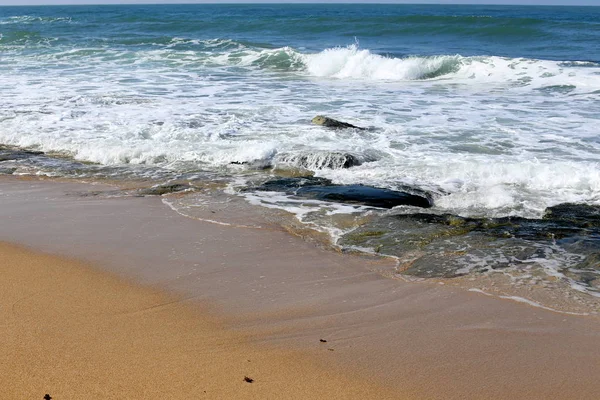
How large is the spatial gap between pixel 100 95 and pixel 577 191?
9.51 meters

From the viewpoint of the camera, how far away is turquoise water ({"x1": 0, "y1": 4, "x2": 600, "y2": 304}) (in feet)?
23.7

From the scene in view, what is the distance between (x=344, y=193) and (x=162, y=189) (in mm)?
1998

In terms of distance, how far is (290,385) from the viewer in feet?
10.9

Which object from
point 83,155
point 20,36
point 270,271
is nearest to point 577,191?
point 270,271

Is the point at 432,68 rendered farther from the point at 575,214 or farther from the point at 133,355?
the point at 133,355

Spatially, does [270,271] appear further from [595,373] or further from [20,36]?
[20,36]

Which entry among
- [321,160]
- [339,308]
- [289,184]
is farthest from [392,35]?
[339,308]

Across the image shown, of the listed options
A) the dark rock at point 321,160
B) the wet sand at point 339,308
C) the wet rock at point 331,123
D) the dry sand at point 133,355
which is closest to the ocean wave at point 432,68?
the wet rock at point 331,123

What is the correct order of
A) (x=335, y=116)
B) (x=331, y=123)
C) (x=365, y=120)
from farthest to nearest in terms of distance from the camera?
(x=335, y=116), (x=365, y=120), (x=331, y=123)

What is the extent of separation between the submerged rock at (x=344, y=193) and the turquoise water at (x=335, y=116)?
0.21m

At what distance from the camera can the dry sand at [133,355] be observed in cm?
325

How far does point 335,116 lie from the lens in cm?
1121

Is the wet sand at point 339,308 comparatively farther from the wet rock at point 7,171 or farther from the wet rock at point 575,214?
the wet rock at point 575,214

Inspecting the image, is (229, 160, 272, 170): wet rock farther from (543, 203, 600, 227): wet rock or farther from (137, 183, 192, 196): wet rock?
(543, 203, 600, 227): wet rock
